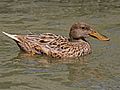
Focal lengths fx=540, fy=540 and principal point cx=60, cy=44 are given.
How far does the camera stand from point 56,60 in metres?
11.2

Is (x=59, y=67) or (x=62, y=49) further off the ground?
(x=62, y=49)

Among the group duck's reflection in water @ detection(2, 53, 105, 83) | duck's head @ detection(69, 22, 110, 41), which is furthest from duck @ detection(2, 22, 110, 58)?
duck's reflection in water @ detection(2, 53, 105, 83)

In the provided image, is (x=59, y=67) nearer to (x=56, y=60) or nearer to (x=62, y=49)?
(x=56, y=60)

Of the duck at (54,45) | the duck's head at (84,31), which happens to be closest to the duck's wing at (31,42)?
the duck at (54,45)

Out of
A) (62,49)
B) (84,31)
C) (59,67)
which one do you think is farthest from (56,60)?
(84,31)

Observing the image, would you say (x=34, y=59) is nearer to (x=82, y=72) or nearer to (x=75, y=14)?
(x=82, y=72)

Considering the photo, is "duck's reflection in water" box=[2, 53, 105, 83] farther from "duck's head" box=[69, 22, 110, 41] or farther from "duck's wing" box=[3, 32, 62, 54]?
"duck's head" box=[69, 22, 110, 41]

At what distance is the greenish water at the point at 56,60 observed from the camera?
9.53 metres

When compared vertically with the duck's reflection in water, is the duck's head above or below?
above

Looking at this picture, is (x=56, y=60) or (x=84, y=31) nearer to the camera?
(x=56, y=60)

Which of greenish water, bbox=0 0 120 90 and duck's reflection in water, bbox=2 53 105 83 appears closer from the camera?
greenish water, bbox=0 0 120 90

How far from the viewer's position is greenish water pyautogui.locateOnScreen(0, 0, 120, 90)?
9.53 metres

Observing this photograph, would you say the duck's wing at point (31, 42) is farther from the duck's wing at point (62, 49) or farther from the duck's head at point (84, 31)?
the duck's head at point (84, 31)

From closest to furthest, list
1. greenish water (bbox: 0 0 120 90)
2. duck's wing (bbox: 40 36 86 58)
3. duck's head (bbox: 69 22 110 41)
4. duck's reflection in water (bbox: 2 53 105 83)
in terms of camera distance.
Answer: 1. greenish water (bbox: 0 0 120 90)
2. duck's reflection in water (bbox: 2 53 105 83)
3. duck's wing (bbox: 40 36 86 58)
4. duck's head (bbox: 69 22 110 41)
